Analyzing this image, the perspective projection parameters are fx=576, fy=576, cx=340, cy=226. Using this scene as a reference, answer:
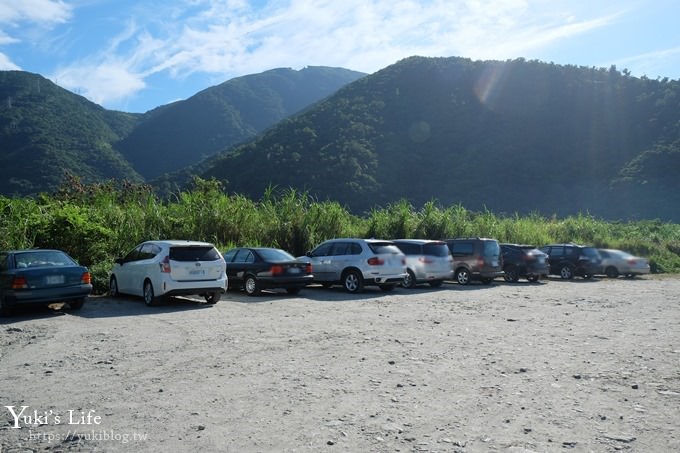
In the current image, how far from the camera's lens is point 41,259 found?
521 inches

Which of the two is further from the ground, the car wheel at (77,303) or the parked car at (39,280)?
the parked car at (39,280)

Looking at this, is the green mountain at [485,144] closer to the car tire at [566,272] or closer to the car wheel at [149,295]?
the car tire at [566,272]

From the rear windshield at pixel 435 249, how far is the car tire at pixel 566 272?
11288 mm

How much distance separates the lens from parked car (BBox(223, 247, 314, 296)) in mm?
16719

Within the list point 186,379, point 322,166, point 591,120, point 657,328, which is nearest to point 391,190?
point 322,166

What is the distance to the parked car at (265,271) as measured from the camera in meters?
16.7

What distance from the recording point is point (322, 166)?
57.8m

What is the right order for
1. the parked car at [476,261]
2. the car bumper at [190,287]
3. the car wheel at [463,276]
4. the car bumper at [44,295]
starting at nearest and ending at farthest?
the car bumper at [44,295] < the car bumper at [190,287] < the parked car at [476,261] < the car wheel at [463,276]

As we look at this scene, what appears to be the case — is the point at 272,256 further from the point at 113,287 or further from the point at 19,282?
the point at 19,282

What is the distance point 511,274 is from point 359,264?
10200 millimetres

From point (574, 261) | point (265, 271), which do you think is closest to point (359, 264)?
point (265, 271)

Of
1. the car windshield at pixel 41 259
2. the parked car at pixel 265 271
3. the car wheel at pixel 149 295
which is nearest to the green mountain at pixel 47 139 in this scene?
the parked car at pixel 265 271

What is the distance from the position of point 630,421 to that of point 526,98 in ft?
245

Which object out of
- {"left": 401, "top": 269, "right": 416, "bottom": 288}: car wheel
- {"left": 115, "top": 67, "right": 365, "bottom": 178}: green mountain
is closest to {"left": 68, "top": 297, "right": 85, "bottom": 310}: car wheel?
{"left": 401, "top": 269, "right": 416, "bottom": 288}: car wheel
